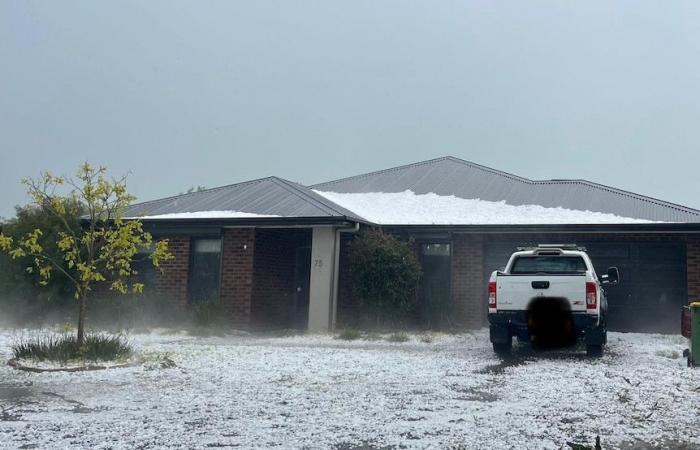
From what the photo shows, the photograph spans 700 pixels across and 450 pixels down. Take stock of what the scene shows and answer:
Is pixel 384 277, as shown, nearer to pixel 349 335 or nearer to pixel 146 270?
pixel 349 335

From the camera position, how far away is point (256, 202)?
17922 mm

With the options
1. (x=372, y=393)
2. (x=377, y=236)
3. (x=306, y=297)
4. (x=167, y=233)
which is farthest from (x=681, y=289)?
(x=167, y=233)

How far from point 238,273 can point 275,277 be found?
1.25 metres

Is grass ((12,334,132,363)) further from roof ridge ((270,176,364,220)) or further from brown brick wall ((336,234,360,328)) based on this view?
brown brick wall ((336,234,360,328))

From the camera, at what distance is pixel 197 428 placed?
20.7ft

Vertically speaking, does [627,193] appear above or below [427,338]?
above

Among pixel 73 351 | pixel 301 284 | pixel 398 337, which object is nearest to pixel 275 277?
pixel 301 284

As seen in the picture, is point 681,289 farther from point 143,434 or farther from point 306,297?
point 143,434

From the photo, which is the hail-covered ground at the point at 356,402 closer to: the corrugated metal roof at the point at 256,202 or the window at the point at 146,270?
the corrugated metal roof at the point at 256,202

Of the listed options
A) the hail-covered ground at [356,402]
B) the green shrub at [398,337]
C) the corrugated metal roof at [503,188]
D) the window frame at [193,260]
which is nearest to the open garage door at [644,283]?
the corrugated metal roof at [503,188]

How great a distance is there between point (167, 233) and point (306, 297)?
3.99 meters

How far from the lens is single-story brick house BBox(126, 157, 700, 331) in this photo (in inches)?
642

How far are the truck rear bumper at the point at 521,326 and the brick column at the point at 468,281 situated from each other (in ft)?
16.2

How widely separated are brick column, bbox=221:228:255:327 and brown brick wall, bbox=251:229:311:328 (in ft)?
0.57
